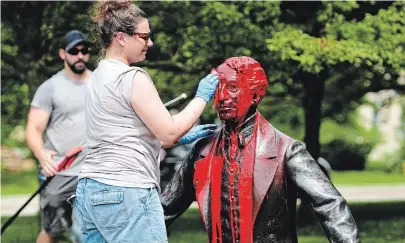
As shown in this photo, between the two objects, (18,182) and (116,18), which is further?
(18,182)

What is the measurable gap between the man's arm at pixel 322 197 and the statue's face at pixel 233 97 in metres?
0.27

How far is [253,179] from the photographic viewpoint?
4.10 m

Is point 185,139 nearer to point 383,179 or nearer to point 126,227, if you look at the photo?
point 126,227

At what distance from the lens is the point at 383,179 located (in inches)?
1054

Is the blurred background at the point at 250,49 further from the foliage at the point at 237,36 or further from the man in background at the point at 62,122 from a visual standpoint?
the man in background at the point at 62,122

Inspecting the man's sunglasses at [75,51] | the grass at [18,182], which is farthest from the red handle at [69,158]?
the grass at [18,182]

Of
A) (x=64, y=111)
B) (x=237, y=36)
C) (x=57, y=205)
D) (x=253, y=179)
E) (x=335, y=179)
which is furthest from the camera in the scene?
(x=335, y=179)

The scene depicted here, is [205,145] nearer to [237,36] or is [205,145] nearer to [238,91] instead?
[238,91]

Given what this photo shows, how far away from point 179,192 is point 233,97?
62 cm

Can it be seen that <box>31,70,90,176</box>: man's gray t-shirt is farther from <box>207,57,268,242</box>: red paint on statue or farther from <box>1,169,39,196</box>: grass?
<box>1,169,39,196</box>: grass

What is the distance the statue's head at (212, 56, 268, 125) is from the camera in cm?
414

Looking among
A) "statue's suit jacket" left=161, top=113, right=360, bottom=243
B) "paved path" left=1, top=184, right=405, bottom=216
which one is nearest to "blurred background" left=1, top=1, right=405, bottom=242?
"paved path" left=1, top=184, right=405, bottom=216

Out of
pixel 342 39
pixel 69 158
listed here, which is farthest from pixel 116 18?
pixel 342 39

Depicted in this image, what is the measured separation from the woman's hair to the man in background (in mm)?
2857
